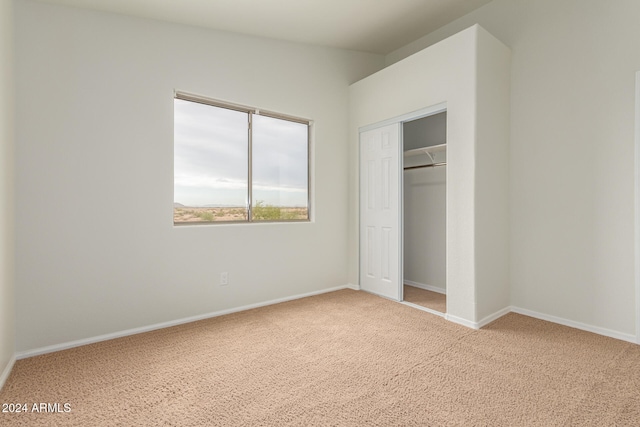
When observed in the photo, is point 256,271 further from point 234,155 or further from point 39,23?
point 39,23

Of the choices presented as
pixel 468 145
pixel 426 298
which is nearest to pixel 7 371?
pixel 426 298

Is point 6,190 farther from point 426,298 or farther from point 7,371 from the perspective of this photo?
point 426,298

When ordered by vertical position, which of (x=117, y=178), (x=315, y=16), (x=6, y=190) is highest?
(x=315, y=16)

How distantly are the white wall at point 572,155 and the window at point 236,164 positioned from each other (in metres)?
2.33

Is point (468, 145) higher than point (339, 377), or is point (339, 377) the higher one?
point (468, 145)

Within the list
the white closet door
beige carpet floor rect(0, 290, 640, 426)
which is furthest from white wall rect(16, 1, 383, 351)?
the white closet door

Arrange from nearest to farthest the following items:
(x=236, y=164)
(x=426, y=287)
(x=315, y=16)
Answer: (x=315, y=16)
(x=236, y=164)
(x=426, y=287)

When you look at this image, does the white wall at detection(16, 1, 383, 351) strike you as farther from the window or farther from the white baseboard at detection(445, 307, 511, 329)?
the white baseboard at detection(445, 307, 511, 329)

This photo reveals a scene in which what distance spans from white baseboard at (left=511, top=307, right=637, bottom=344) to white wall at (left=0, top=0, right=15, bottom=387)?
13.7 ft

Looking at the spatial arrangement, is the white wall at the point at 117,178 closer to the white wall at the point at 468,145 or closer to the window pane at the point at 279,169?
the window pane at the point at 279,169

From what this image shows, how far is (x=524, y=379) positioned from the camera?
6.50 ft

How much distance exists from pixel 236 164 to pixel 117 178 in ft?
3.65

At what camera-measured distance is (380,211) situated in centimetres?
382

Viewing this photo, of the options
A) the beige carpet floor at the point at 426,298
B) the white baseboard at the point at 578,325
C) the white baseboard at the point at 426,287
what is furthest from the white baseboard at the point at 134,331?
the white baseboard at the point at 578,325
